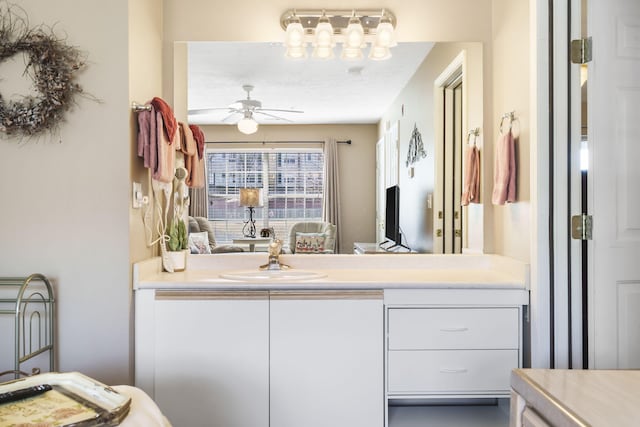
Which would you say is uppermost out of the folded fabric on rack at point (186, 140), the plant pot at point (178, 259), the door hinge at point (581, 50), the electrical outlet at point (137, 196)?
the door hinge at point (581, 50)

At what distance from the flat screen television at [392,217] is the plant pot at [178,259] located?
1073mm

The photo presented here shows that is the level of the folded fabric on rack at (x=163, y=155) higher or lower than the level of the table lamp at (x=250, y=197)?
higher

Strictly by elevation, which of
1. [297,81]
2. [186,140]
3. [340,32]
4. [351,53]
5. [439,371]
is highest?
[340,32]

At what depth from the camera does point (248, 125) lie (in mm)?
2354

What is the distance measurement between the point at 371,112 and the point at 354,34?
0.41 m

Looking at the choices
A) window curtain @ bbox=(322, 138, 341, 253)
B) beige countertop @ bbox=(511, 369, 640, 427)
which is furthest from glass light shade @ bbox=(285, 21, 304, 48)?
beige countertop @ bbox=(511, 369, 640, 427)

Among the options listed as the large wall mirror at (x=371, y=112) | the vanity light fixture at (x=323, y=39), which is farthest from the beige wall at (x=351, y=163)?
the vanity light fixture at (x=323, y=39)

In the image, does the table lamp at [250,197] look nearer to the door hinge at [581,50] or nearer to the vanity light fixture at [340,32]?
the vanity light fixture at [340,32]

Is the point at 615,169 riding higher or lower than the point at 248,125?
lower

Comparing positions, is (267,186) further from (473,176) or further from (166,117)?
(473,176)

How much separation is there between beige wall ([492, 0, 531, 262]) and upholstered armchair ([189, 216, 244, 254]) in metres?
1.37

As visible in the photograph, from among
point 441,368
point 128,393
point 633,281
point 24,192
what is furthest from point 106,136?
point 633,281

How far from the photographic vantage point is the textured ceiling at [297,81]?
7.72 ft

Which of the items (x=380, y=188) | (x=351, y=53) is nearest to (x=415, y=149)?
(x=380, y=188)
